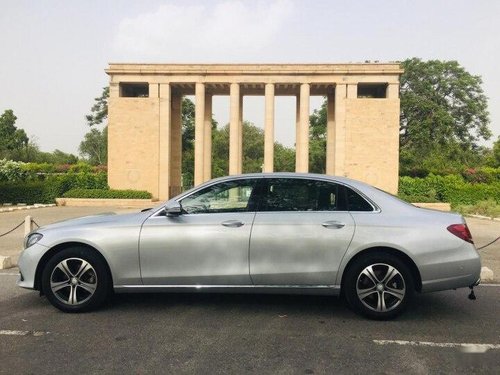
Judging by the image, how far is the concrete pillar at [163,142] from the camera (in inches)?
1247

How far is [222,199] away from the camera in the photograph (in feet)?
16.0

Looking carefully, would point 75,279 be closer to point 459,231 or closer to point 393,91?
point 459,231

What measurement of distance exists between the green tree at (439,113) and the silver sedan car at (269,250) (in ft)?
139

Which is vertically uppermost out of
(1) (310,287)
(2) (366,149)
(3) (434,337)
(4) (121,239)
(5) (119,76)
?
(5) (119,76)

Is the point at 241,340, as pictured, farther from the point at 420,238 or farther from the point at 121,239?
the point at 420,238

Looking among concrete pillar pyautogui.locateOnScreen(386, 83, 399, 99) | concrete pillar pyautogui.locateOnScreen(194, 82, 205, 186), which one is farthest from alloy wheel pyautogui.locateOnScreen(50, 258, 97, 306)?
concrete pillar pyautogui.locateOnScreen(386, 83, 399, 99)

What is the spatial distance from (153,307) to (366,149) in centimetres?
2813

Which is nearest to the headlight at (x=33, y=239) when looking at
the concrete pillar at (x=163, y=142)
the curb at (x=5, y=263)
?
the curb at (x=5, y=263)

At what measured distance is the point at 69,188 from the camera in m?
28.9

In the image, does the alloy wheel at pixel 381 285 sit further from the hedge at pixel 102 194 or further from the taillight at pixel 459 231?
the hedge at pixel 102 194

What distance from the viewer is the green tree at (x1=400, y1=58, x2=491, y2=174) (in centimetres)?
4484

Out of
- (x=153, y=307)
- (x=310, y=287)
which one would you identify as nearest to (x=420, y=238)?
(x=310, y=287)

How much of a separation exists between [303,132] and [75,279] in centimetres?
2903

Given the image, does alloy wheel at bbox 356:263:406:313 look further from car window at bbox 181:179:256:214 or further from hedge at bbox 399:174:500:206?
hedge at bbox 399:174:500:206
